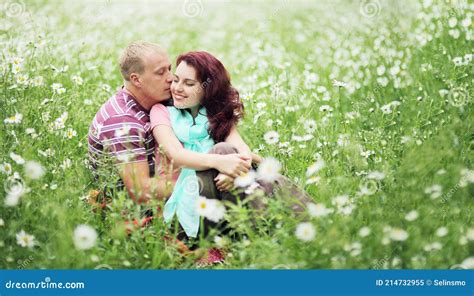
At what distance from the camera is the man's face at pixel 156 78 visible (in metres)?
3.34

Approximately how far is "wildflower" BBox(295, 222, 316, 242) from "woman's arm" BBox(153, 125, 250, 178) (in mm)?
433

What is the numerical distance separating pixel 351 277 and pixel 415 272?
0.88 ft

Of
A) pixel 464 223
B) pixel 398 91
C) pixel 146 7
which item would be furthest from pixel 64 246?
pixel 146 7

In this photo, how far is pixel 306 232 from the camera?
109 inches

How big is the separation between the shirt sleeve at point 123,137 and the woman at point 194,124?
0.28 feet

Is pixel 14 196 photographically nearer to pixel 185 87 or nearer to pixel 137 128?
pixel 137 128

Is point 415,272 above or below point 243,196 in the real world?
below

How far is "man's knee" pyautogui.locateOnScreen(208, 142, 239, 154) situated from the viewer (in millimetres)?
3141

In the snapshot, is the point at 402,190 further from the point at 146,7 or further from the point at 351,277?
the point at 146,7

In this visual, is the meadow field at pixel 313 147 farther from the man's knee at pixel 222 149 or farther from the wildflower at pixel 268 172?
the man's knee at pixel 222 149

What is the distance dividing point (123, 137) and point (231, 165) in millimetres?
550

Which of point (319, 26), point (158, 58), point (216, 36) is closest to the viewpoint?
point (158, 58)

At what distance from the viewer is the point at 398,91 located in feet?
14.7

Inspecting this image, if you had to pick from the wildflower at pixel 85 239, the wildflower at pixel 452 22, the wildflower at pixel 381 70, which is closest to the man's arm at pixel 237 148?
the wildflower at pixel 85 239
